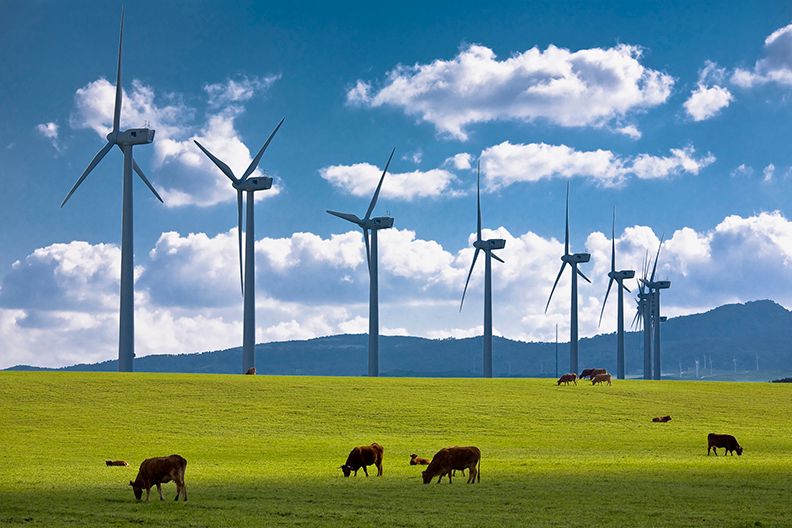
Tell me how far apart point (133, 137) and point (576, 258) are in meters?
66.6

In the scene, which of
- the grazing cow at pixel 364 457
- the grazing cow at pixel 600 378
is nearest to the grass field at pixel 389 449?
the grazing cow at pixel 364 457

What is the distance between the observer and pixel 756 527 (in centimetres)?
2109

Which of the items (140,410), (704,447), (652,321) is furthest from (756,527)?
(652,321)

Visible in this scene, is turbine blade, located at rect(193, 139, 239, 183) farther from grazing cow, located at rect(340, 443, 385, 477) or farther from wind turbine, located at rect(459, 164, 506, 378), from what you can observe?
grazing cow, located at rect(340, 443, 385, 477)

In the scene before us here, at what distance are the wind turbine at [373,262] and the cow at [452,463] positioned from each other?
81.0 meters

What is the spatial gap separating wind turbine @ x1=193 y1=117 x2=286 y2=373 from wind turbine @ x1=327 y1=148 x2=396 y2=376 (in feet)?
47.9

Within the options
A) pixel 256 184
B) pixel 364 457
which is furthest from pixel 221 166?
pixel 364 457

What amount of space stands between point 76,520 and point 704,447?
1234 inches

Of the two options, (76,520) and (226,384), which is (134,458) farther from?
(226,384)

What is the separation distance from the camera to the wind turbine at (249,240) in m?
97.8

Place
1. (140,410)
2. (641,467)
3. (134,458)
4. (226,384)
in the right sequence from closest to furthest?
(641,467) → (134,458) → (140,410) → (226,384)

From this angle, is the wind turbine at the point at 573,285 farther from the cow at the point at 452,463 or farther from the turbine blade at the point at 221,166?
the cow at the point at 452,463

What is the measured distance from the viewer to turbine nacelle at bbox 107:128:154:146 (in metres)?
92.8

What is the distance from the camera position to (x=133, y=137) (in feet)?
305
